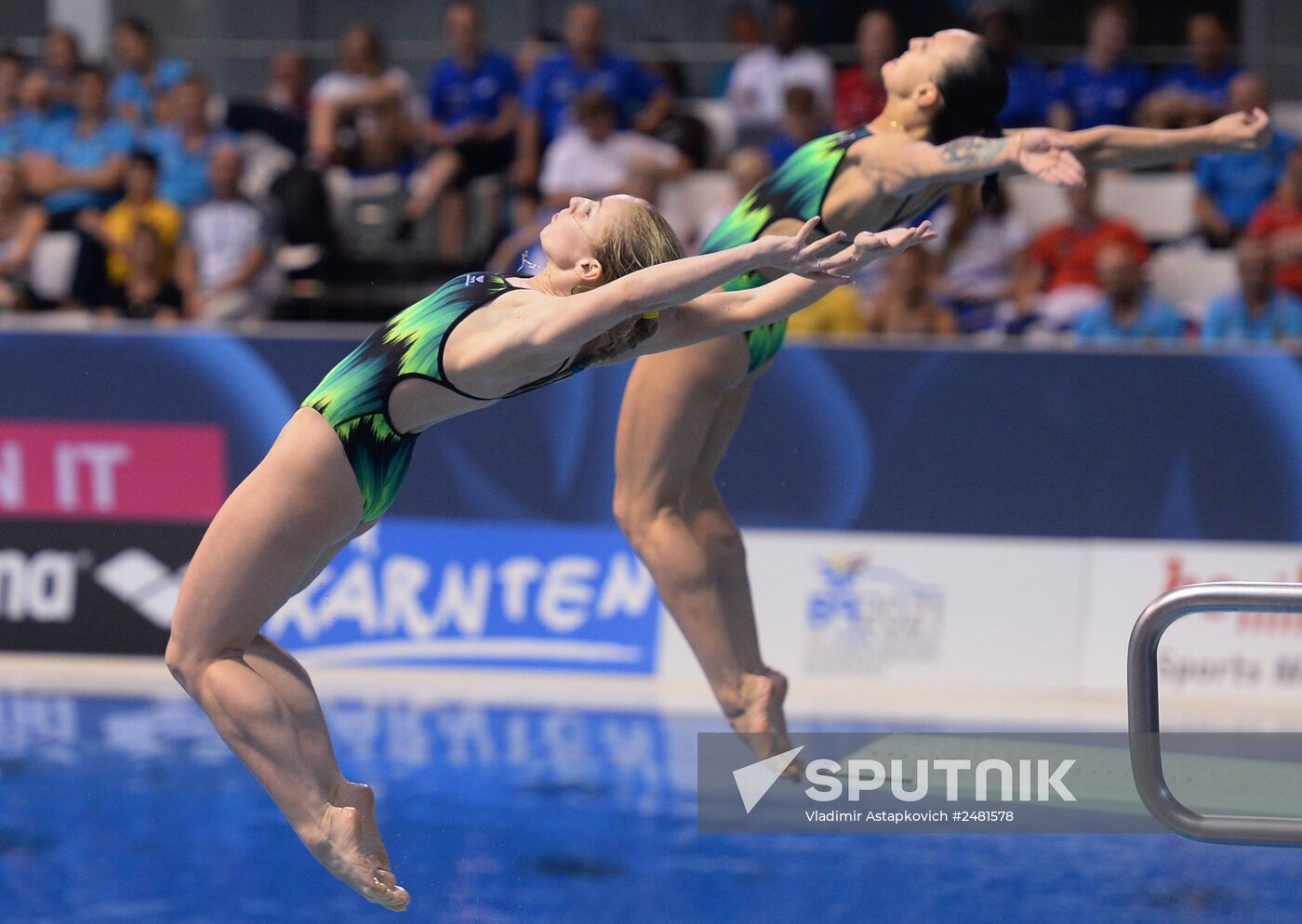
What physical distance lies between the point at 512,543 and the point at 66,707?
1.93 metres

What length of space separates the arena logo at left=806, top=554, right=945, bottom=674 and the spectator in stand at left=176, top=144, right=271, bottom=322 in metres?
3.45

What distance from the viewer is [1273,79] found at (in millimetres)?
8719

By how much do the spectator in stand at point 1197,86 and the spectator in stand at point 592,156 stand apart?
245 cm

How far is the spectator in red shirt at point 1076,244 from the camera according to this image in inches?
298

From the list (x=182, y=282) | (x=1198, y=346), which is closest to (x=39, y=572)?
(x=182, y=282)

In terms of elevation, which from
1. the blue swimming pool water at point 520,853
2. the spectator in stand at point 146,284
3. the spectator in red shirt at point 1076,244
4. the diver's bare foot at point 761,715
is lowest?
the blue swimming pool water at point 520,853

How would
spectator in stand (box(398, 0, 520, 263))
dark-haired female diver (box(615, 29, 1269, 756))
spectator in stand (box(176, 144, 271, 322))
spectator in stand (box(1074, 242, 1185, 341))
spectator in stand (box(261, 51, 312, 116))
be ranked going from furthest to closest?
spectator in stand (box(261, 51, 312, 116)) → spectator in stand (box(398, 0, 520, 263)) → spectator in stand (box(176, 144, 271, 322)) → spectator in stand (box(1074, 242, 1185, 341)) → dark-haired female diver (box(615, 29, 1269, 756))

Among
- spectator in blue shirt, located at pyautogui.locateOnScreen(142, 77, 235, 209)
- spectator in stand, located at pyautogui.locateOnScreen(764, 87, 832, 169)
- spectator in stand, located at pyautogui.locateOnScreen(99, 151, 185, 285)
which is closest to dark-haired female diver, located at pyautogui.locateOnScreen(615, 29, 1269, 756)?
spectator in stand, located at pyautogui.locateOnScreen(764, 87, 832, 169)

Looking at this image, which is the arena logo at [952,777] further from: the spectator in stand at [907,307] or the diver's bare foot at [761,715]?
the spectator in stand at [907,307]

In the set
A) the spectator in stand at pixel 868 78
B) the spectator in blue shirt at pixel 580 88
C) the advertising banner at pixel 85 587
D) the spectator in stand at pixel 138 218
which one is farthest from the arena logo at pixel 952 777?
the spectator in stand at pixel 138 218

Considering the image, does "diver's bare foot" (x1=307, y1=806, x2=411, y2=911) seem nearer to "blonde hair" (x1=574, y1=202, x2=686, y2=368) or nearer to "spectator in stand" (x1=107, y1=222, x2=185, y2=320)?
"blonde hair" (x1=574, y1=202, x2=686, y2=368)

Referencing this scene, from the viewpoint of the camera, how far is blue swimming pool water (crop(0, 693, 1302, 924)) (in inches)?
188

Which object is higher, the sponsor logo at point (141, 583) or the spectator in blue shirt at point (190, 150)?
the spectator in blue shirt at point (190, 150)

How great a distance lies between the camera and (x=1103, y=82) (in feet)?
28.1
